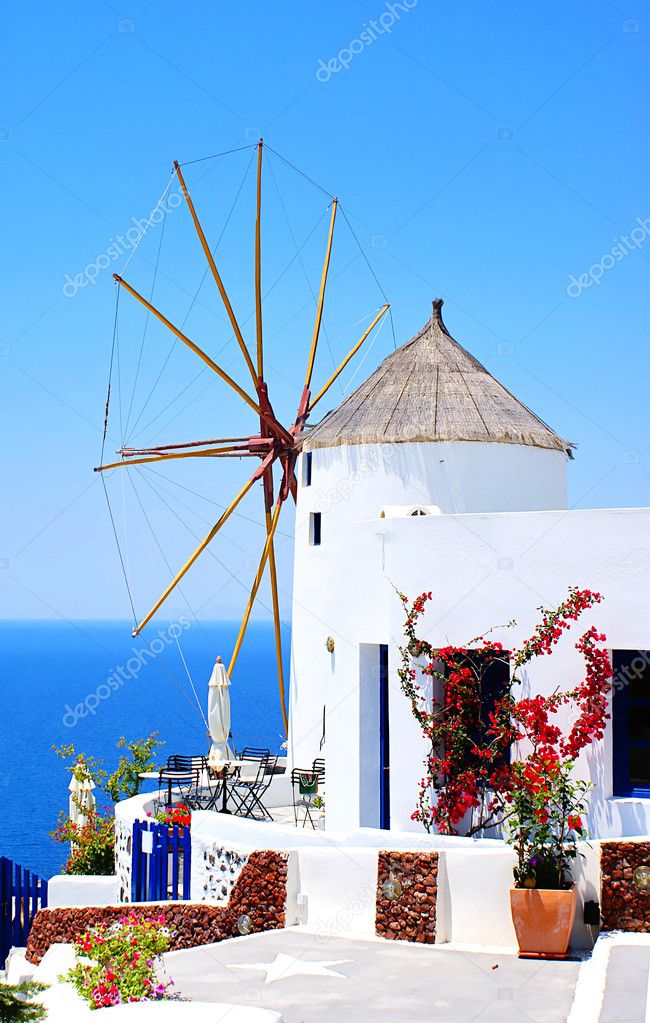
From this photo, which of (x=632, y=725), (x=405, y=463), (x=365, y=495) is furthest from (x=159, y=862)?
(x=405, y=463)

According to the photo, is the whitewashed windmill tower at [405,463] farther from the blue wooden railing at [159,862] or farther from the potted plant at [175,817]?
the blue wooden railing at [159,862]

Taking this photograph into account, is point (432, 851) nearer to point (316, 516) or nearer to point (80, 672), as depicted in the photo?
point (316, 516)

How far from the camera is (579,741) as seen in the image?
12.3 meters

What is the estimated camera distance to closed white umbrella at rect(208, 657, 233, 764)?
19328 mm

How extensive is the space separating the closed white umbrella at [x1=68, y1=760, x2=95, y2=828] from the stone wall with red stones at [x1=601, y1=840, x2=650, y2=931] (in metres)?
11.5

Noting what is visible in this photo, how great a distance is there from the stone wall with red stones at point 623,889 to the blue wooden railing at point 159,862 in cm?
483

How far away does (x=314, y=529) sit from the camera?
20.6m

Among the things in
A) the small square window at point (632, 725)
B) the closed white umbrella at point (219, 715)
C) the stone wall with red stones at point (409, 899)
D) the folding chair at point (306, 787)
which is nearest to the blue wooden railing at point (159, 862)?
the folding chair at point (306, 787)

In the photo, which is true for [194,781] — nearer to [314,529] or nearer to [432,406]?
[314,529]

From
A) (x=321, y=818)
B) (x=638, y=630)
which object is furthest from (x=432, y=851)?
(x=321, y=818)

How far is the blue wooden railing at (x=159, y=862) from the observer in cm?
1330

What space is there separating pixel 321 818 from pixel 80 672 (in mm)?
177020

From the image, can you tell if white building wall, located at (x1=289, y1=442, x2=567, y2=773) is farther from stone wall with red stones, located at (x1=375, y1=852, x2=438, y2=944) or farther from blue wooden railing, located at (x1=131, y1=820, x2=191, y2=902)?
stone wall with red stones, located at (x1=375, y1=852, x2=438, y2=944)

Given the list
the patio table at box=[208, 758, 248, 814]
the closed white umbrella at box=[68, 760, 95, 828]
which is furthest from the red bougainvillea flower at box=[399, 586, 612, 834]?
the closed white umbrella at box=[68, 760, 95, 828]
